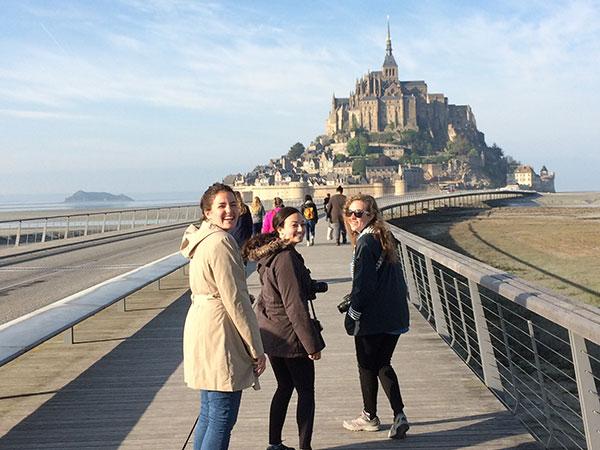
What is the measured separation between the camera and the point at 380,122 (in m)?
173

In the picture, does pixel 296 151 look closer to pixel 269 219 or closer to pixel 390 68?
pixel 390 68

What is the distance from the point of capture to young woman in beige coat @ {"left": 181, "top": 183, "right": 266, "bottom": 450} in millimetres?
3326

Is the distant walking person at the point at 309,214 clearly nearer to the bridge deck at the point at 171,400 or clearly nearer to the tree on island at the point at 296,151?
the bridge deck at the point at 171,400

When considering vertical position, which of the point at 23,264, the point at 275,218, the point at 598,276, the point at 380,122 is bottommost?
the point at 598,276

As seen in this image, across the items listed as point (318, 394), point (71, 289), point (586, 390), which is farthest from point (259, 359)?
point (71, 289)

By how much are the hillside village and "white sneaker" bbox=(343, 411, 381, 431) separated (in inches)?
5717

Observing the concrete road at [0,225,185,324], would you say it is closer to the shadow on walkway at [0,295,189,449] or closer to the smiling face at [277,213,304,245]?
the shadow on walkway at [0,295,189,449]

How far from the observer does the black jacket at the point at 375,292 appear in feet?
14.4

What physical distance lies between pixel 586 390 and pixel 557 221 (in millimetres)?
54271

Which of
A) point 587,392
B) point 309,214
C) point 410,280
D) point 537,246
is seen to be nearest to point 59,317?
point 587,392

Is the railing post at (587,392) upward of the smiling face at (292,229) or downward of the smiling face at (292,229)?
downward

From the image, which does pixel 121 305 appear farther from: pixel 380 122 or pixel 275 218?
pixel 380 122

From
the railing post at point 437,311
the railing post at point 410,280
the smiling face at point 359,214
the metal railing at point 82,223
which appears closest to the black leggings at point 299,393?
the smiling face at point 359,214

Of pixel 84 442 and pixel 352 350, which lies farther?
pixel 352 350
